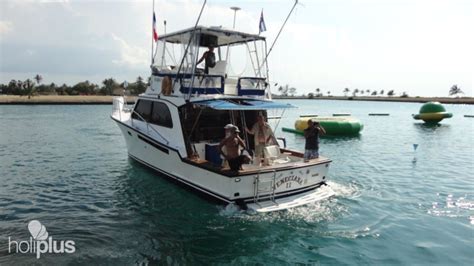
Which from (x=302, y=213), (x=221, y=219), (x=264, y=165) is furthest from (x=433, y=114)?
(x=221, y=219)

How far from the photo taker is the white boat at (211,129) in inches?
344

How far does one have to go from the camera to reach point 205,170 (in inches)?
356

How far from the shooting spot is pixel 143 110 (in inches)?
510

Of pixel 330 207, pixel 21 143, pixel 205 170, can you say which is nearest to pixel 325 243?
pixel 330 207

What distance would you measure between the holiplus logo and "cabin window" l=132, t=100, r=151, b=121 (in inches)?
227

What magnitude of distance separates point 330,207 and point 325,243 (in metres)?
2.17

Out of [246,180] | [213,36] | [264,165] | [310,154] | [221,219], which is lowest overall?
[221,219]

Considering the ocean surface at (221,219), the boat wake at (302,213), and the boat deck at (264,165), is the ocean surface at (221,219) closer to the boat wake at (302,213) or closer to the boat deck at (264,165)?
the boat wake at (302,213)

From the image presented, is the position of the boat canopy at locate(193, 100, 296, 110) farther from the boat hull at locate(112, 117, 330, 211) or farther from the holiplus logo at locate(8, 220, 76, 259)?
the holiplus logo at locate(8, 220, 76, 259)

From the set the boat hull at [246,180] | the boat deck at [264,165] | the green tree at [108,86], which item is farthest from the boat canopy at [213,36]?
the green tree at [108,86]

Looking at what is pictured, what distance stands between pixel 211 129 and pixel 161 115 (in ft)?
6.17

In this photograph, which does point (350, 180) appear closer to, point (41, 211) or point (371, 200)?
point (371, 200)

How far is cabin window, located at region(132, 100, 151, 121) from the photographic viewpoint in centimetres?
1254

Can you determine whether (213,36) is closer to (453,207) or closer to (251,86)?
(251,86)
